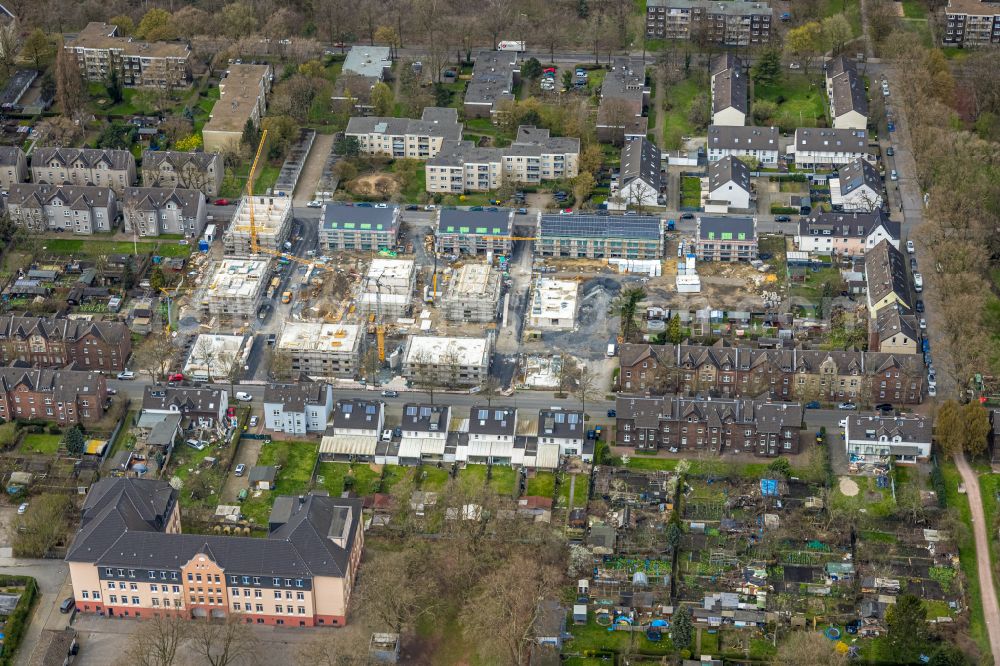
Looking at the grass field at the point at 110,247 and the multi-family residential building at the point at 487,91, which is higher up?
the multi-family residential building at the point at 487,91

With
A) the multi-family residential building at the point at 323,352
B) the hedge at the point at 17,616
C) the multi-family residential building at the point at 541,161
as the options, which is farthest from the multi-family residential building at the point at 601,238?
the hedge at the point at 17,616

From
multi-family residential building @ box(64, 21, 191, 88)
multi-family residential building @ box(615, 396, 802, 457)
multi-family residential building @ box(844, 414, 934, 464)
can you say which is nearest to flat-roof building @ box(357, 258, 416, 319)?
multi-family residential building @ box(615, 396, 802, 457)

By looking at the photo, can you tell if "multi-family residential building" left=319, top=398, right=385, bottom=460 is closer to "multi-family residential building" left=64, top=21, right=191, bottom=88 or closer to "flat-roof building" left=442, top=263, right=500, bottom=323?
"flat-roof building" left=442, top=263, right=500, bottom=323

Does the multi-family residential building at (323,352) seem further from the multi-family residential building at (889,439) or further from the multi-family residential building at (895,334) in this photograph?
the multi-family residential building at (895,334)

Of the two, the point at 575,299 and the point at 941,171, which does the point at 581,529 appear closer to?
the point at 575,299

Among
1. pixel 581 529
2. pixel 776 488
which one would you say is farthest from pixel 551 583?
pixel 776 488

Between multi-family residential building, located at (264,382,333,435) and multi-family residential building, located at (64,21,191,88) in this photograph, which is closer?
multi-family residential building, located at (264,382,333,435)

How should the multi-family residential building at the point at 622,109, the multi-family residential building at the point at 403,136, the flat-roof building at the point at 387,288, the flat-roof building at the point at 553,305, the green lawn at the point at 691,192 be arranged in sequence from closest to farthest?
the flat-roof building at the point at 553,305, the flat-roof building at the point at 387,288, the green lawn at the point at 691,192, the multi-family residential building at the point at 403,136, the multi-family residential building at the point at 622,109
